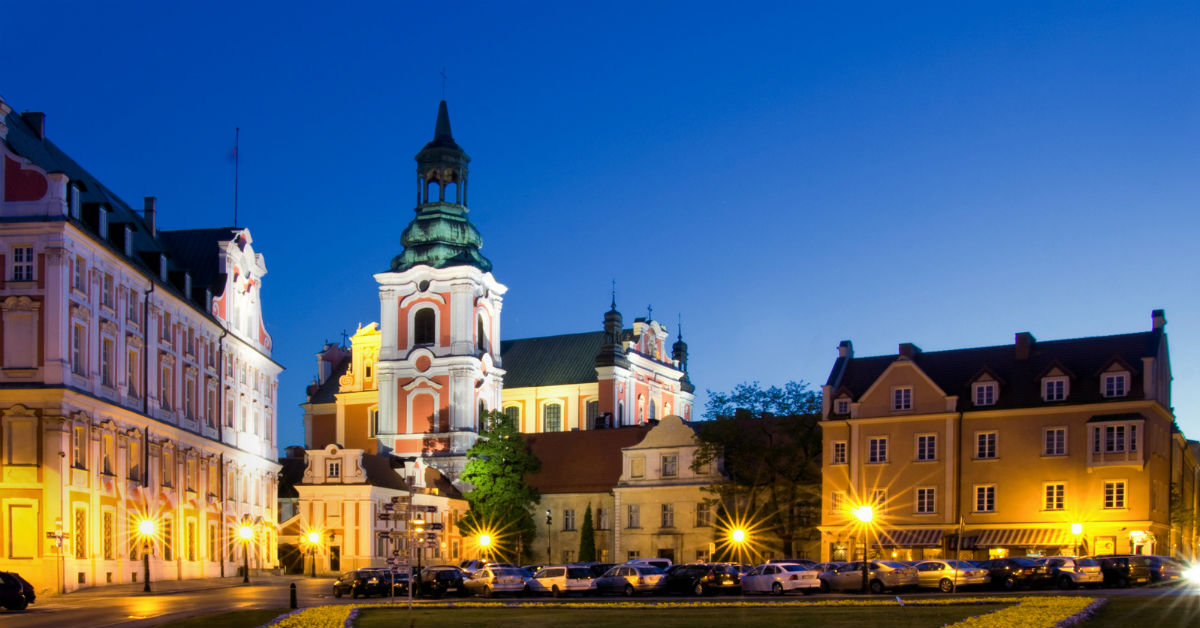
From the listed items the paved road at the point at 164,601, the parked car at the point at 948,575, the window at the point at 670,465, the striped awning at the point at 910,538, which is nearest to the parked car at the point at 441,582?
the paved road at the point at 164,601

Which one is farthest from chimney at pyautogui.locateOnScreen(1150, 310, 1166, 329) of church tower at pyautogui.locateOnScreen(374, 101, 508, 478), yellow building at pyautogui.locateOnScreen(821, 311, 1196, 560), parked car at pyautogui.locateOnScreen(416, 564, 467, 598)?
church tower at pyautogui.locateOnScreen(374, 101, 508, 478)

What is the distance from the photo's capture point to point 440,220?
119 metres

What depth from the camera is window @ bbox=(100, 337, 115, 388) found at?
70.3m

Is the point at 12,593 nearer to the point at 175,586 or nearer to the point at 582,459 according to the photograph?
the point at 175,586

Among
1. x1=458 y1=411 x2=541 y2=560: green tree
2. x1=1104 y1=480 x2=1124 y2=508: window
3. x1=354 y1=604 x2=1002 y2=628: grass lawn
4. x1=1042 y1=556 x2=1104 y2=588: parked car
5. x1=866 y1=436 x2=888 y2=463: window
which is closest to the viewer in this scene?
x1=354 y1=604 x2=1002 y2=628: grass lawn

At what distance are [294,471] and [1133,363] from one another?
2701 inches

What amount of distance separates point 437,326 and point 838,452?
45.9 m

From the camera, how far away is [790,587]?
186 feet

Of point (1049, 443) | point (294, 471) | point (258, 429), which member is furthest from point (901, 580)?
point (294, 471)

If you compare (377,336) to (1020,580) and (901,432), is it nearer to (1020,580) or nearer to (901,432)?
(901,432)

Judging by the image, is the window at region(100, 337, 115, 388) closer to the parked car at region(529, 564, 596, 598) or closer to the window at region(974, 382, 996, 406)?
the parked car at region(529, 564, 596, 598)

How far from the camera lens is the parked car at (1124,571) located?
54219mm

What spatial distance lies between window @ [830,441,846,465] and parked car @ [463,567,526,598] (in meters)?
23.0

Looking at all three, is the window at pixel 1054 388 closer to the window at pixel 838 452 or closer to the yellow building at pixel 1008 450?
the yellow building at pixel 1008 450
